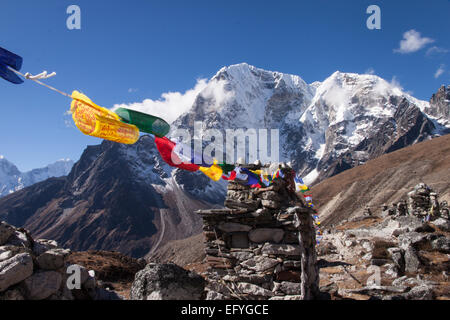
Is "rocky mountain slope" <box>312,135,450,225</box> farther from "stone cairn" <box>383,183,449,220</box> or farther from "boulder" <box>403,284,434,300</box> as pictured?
"boulder" <box>403,284,434,300</box>

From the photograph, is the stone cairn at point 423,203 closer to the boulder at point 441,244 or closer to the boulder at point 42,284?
the boulder at point 441,244

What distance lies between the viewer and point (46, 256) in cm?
545

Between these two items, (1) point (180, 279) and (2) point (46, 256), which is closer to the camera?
(1) point (180, 279)

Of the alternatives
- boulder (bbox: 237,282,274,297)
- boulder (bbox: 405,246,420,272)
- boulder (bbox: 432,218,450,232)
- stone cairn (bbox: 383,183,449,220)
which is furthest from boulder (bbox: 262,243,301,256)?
stone cairn (bbox: 383,183,449,220)

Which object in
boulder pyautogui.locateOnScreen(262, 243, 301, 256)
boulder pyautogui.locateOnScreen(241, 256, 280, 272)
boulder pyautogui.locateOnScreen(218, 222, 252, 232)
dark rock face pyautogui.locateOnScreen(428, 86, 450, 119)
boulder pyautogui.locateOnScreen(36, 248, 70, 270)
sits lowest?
boulder pyautogui.locateOnScreen(241, 256, 280, 272)

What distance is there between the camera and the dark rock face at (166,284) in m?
4.71

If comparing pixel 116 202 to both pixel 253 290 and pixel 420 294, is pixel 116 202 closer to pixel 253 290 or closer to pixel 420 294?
pixel 253 290

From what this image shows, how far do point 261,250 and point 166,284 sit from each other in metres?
2.45

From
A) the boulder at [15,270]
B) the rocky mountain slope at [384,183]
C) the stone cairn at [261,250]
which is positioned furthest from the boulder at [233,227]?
the rocky mountain slope at [384,183]

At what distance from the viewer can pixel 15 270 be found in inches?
193

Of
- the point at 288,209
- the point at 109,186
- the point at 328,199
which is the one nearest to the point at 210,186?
the point at 109,186

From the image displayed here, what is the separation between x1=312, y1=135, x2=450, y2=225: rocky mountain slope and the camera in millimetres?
55344
